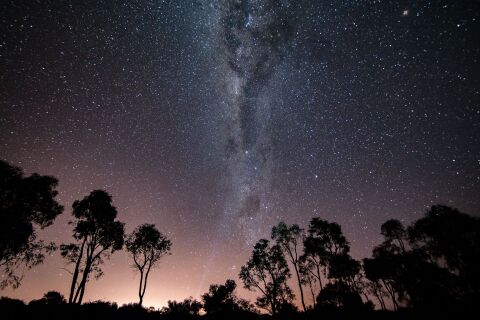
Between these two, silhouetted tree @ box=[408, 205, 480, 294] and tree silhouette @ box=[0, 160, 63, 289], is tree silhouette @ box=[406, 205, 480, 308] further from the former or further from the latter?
tree silhouette @ box=[0, 160, 63, 289]

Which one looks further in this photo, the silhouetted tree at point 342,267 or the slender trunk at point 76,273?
the silhouetted tree at point 342,267

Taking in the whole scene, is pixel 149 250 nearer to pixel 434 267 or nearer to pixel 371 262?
pixel 371 262

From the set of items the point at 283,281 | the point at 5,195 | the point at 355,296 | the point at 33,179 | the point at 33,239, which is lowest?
Answer: the point at 355,296

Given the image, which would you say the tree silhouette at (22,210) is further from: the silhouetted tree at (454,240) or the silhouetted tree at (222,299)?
the silhouetted tree at (454,240)

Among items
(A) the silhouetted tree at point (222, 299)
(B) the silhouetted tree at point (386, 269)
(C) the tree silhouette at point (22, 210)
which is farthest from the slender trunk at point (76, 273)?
(B) the silhouetted tree at point (386, 269)

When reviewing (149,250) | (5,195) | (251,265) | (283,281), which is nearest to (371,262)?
(283,281)

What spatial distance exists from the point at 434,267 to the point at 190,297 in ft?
138

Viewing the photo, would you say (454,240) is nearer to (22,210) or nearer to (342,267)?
(342,267)

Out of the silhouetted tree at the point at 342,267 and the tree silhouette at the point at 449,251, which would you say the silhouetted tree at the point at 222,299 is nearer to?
the silhouetted tree at the point at 342,267

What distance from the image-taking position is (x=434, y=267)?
126 ft

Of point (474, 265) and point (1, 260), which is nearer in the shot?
point (1, 260)

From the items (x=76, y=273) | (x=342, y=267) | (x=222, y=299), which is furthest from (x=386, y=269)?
(x=76, y=273)

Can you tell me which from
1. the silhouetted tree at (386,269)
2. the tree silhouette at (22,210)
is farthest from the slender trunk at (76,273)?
the silhouetted tree at (386,269)

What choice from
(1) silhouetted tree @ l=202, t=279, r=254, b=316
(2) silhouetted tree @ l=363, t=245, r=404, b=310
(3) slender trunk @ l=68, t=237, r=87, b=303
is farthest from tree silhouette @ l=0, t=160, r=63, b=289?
(2) silhouetted tree @ l=363, t=245, r=404, b=310
